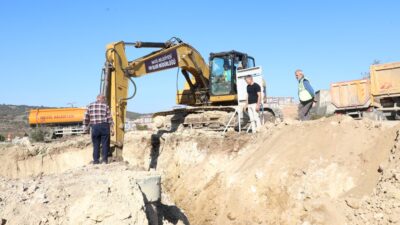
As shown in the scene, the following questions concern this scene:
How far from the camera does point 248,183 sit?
9523 millimetres

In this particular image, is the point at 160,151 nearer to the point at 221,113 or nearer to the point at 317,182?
the point at 221,113

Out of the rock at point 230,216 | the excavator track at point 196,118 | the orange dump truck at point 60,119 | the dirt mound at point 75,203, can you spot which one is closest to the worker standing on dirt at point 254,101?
the excavator track at point 196,118

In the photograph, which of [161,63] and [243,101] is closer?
[161,63]

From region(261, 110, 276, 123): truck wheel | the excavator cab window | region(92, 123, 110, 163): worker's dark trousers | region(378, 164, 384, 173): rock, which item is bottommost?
region(378, 164, 384, 173): rock

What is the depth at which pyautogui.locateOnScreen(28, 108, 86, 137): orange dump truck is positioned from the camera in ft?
91.9

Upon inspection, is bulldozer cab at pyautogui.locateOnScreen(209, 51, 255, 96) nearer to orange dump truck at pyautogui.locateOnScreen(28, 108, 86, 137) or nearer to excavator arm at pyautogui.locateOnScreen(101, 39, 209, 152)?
excavator arm at pyautogui.locateOnScreen(101, 39, 209, 152)

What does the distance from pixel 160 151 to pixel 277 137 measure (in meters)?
4.87

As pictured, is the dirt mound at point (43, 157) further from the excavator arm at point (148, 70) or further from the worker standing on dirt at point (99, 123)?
the worker standing on dirt at point (99, 123)

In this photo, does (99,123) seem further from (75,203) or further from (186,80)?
(186,80)

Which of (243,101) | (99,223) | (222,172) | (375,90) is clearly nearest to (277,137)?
(222,172)

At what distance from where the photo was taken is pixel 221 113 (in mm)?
14406

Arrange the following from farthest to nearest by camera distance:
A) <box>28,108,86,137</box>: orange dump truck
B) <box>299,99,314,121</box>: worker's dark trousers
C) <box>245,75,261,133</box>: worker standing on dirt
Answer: <box>28,108,86,137</box>: orange dump truck < <box>245,75,261,133</box>: worker standing on dirt < <box>299,99,314,121</box>: worker's dark trousers

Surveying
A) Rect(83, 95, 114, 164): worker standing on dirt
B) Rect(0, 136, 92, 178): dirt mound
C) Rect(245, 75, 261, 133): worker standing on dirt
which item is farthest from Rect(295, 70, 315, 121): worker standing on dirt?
Rect(0, 136, 92, 178): dirt mound

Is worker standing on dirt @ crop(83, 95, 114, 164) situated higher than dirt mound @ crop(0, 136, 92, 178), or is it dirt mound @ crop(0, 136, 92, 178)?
worker standing on dirt @ crop(83, 95, 114, 164)
